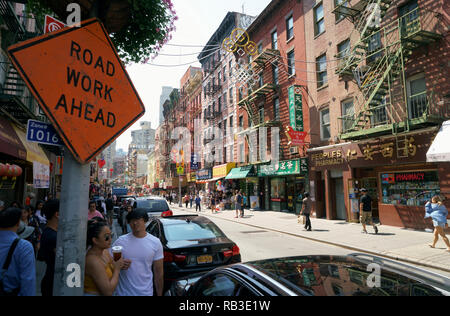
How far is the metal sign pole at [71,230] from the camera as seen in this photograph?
7.41ft

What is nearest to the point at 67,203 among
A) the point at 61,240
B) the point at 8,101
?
the point at 61,240

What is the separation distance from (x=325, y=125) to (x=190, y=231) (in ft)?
50.1

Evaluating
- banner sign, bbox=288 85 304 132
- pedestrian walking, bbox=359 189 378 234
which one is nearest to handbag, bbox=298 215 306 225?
pedestrian walking, bbox=359 189 378 234

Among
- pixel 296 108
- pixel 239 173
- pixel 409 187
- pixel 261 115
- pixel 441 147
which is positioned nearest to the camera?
pixel 441 147

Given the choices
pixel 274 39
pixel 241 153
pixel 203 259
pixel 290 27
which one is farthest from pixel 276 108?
pixel 203 259

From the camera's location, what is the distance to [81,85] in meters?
2.49

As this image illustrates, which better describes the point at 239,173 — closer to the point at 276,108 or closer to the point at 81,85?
the point at 276,108

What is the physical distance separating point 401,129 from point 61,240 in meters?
14.8

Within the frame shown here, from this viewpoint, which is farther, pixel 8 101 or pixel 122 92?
pixel 8 101

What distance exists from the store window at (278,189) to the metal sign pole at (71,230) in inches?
849

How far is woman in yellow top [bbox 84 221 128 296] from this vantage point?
2686mm
